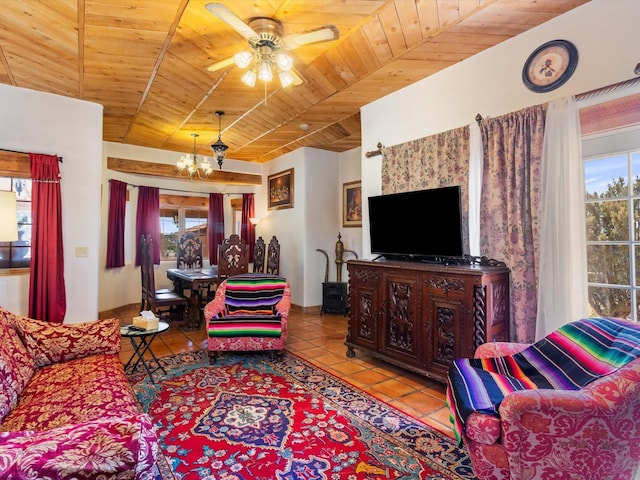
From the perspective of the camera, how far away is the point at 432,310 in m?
2.98

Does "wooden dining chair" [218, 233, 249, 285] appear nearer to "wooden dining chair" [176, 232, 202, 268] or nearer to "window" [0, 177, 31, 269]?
"wooden dining chair" [176, 232, 202, 268]

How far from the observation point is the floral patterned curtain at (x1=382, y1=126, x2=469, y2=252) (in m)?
3.15

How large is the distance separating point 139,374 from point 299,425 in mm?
1799

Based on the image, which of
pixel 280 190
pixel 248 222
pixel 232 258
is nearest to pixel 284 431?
pixel 232 258

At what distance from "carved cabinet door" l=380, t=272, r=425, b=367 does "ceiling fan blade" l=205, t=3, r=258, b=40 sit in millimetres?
2280

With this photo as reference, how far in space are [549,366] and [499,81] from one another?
7.33 ft

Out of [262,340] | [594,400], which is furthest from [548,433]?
[262,340]

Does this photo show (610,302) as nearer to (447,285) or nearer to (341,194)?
(447,285)

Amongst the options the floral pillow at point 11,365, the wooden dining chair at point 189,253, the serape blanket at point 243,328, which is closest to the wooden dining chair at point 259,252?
the wooden dining chair at point 189,253

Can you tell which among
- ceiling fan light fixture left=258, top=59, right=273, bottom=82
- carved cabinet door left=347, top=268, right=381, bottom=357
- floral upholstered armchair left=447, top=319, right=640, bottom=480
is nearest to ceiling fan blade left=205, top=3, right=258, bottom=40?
ceiling fan light fixture left=258, top=59, right=273, bottom=82

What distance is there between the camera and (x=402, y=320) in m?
3.26

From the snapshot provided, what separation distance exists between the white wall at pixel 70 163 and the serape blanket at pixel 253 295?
5.33ft

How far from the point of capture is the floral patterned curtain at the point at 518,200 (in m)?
2.62

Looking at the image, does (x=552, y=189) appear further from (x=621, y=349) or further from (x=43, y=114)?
(x=43, y=114)
